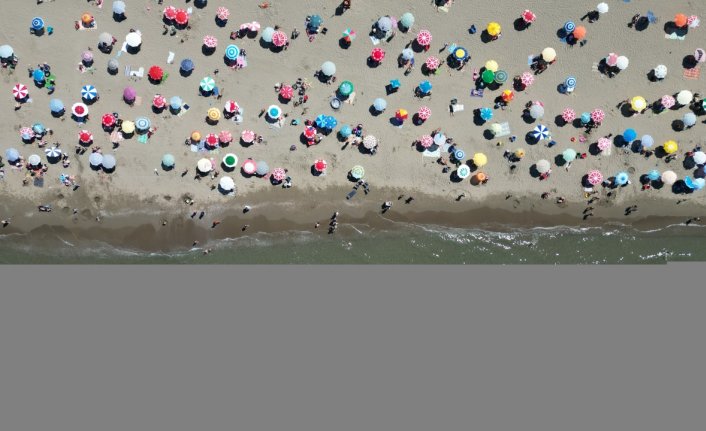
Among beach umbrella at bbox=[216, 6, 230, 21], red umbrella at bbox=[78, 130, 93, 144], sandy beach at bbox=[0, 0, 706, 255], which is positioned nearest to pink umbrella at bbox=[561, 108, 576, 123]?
sandy beach at bbox=[0, 0, 706, 255]

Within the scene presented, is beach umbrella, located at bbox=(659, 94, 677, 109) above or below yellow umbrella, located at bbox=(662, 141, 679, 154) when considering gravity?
above

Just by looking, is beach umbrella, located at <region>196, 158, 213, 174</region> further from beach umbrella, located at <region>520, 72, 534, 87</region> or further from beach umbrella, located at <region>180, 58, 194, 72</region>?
beach umbrella, located at <region>520, 72, 534, 87</region>

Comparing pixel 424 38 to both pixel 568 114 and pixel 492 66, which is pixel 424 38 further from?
pixel 568 114

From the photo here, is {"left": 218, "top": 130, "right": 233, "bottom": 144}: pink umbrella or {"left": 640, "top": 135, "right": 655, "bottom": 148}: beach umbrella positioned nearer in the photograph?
{"left": 218, "top": 130, "right": 233, "bottom": 144}: pink umbrella

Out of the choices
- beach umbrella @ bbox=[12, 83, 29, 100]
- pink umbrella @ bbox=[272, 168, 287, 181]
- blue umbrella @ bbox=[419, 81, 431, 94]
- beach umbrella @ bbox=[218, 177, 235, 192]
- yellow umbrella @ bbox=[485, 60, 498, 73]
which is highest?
yellow umbrella @ bbox=[485, 60, 498, 73]

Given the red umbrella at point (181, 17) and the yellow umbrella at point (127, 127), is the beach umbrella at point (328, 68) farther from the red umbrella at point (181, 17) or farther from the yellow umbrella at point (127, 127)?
the yellow umbrella at point (127, 127)

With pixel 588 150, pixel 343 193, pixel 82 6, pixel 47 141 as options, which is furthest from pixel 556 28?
pixel 47 141

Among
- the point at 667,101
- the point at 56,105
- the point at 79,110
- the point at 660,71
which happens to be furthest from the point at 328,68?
the point at 667,101

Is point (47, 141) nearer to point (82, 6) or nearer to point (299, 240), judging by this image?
point (82, 6)
